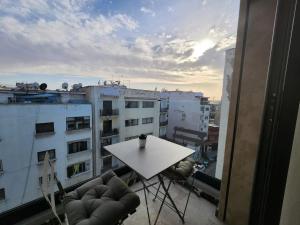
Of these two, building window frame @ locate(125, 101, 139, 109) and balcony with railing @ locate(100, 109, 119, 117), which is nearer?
building window frame @ locate(125, 101, 139, 109)

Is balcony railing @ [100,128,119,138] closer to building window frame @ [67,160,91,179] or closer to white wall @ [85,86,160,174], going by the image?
white wall @ [85,86,160,174]

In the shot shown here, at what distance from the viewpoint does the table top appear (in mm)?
1113

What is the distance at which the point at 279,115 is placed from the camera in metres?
0.44

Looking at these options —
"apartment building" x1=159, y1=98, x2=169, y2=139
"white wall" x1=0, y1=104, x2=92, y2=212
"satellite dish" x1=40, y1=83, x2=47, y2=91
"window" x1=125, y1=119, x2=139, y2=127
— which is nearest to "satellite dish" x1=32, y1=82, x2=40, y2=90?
"satellite dish" x1=40, y1=83, x2=47, y2=91

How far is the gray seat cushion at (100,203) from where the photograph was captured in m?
0.90

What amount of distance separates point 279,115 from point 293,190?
188 mm

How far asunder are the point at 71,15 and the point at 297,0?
71.5 inches

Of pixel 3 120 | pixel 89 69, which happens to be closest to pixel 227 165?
pixel 89 69

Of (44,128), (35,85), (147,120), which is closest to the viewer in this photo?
(35,85)

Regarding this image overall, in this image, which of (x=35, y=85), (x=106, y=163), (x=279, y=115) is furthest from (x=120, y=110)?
(x=279, y=115)

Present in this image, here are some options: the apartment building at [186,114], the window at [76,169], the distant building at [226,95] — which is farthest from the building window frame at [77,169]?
the distant building at [226,95]

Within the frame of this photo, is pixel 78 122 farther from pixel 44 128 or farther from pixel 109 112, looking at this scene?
pixel 44 128

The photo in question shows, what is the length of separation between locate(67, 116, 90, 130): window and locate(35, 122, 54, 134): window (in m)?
0.67

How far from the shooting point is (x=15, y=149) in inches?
76.9
